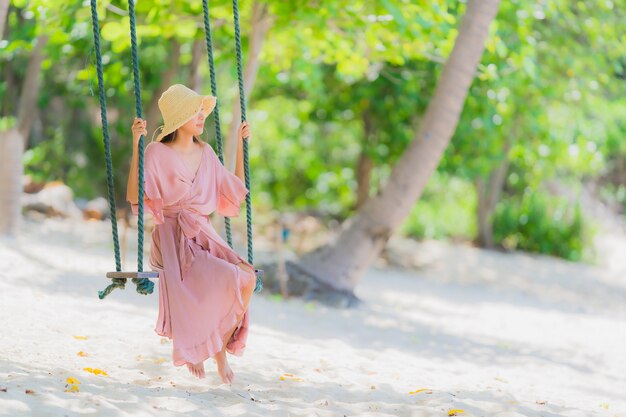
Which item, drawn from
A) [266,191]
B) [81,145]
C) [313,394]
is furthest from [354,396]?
[266,191]

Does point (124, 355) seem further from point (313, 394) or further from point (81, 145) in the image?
point (81, 145)

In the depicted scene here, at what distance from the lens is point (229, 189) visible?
16.9 ft

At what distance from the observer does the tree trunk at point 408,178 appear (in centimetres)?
959

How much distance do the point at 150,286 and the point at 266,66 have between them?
331 inches

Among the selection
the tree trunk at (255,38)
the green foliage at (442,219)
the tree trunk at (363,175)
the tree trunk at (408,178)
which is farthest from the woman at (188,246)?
the green foliage at (442,219)

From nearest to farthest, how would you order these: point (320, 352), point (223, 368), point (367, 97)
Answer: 1. point (223, 368)
2. point (320, 352)
3. point (367, 97)

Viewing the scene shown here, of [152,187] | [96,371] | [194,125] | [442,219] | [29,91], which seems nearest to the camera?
[152,187]

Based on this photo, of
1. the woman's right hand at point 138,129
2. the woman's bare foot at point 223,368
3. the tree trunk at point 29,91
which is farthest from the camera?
the tree trunk at point 29,91

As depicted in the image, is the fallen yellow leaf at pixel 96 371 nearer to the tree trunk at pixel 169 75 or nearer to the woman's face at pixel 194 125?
the woman's face at pixel 194 125

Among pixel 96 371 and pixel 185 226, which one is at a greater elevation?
pixel 185 226

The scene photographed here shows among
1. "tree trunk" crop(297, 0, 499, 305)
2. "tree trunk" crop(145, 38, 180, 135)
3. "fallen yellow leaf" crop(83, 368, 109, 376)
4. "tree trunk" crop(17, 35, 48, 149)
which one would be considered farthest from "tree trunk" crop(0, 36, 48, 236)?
"fallen yellow leaf" crop(83, 368, 109, 376)

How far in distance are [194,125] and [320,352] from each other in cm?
256

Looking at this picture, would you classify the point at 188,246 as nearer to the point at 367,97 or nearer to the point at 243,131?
the point at 243,131

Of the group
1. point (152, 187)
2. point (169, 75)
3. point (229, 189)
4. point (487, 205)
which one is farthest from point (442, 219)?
point (152, 187)
